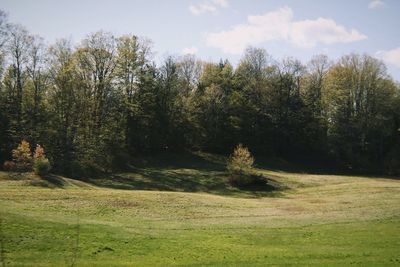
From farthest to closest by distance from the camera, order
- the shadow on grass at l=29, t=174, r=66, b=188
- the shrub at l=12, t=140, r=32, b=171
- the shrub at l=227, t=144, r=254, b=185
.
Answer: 1. the shrub at l=227, t=144, r=254, b=185
2. the shrub at l=12, t=140, r=32, b=171
3. the shadow on grass at l=29, t=174, r=66, b=188

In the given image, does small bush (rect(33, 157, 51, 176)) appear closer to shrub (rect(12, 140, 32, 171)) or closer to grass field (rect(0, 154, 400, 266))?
grass field (rect(0, 154, 400, 266))

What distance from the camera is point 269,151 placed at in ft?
289

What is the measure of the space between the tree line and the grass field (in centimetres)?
1869

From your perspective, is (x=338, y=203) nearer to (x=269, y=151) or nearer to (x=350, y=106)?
(x=269, y=151)

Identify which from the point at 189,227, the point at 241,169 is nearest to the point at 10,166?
the point at 189,227

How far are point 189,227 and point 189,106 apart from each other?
5609 cm

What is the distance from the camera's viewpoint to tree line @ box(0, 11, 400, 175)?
6550 centimetres

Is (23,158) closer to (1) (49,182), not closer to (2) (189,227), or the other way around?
(1) (49,182)

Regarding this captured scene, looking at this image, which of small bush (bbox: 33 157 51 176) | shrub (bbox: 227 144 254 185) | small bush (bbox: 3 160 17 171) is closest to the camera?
small bush (bbox: 33 157 51 176)

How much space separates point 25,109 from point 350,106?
6399 centimetres

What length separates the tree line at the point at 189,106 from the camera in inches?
2579

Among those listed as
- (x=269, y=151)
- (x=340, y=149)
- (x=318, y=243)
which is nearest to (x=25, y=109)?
(x=269, y=151)

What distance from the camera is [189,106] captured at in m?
85.0

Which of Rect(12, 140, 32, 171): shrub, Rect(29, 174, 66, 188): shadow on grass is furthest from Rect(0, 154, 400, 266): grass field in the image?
Rect(12, 140, 32, 171): shrub
